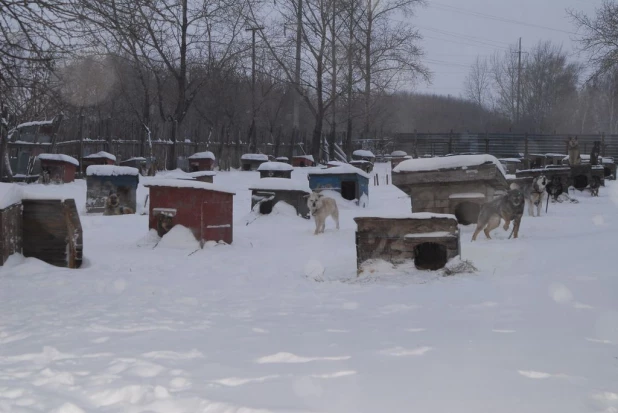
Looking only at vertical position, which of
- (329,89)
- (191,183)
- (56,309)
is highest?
(329,89)

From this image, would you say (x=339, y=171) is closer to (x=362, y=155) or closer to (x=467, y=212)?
(x=467, y=212)

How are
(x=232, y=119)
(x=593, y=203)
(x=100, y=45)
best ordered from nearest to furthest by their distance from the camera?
(x=100, y=45)
(x=593, y=203)
(x=232, y=119)

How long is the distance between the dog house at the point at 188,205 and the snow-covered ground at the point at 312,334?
889mm

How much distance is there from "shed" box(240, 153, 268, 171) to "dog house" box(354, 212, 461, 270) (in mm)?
21360

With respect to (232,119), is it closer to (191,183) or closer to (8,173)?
(8,173)

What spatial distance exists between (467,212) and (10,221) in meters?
7.09

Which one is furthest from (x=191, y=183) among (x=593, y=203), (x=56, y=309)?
(x=593, y=203)

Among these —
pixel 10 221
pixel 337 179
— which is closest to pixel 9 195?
pixel 10 221

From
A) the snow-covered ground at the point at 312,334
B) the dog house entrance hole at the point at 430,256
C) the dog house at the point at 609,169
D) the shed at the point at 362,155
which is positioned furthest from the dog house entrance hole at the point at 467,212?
the shed at the point at 362,155

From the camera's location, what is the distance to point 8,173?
19031 mm

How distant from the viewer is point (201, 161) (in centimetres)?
2570

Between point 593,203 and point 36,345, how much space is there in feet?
48.3

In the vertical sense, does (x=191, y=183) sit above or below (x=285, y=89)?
below

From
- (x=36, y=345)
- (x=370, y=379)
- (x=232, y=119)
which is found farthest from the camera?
(x=232, y=119)
